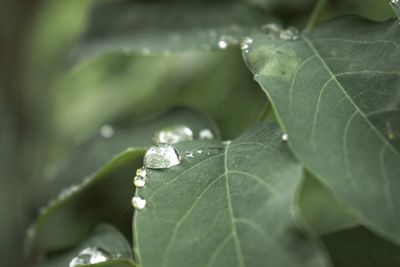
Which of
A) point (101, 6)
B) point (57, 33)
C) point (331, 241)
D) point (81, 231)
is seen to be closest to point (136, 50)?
point (101, 6)

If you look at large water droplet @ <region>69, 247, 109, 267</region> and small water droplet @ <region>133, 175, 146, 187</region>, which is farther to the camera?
large water droplet @ <region>69, 247, 109, 267</region>

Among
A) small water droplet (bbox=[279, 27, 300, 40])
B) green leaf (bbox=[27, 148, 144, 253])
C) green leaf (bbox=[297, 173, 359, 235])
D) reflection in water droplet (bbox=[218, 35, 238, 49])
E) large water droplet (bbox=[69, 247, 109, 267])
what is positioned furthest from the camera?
green leaf (bbox=[27, 148, 144, 253])

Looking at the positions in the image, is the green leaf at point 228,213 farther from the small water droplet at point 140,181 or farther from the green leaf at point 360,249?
the green leaf at point 360,249

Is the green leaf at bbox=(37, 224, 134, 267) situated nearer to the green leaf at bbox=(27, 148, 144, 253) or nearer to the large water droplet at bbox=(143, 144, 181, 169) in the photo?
the large water droplet at bbox=(143, 144, 181, 169)

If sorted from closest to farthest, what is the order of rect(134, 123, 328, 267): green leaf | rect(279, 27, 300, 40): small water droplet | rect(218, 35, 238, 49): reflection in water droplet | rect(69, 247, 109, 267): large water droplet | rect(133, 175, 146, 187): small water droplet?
1. rect(134, 123, 328, 267): green leaf
2. rect(133, 175, 146, 187): small water droplet
3. rect(69, 247, 109, 267): large water droplet
4. rect(279, 27, 300, 40): small water droplet
5. rect(218, 35, 238, 49): reflection in water droplet

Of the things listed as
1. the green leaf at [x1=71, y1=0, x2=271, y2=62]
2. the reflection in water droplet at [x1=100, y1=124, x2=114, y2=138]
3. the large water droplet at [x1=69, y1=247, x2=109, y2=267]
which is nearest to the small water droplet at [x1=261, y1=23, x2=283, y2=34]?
the green leaf at [x1=71, y1=0, x2=271, y2=62]

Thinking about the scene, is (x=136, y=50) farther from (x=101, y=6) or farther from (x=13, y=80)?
(x=13, y=80)

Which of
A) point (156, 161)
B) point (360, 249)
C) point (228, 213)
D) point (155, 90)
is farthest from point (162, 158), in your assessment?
point (155, 90)
